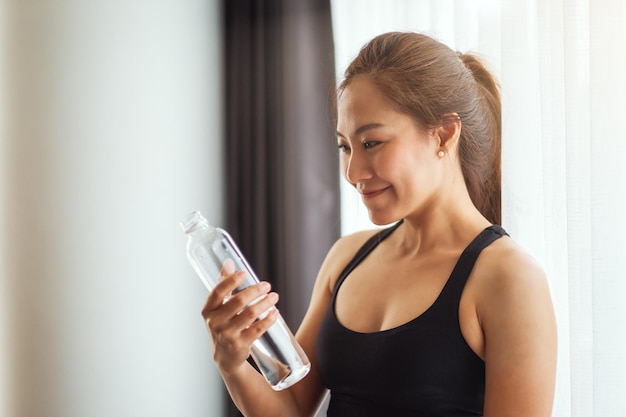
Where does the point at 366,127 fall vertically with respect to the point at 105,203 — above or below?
above

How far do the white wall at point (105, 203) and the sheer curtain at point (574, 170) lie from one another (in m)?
0.77

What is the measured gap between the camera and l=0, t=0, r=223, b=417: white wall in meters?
1.19

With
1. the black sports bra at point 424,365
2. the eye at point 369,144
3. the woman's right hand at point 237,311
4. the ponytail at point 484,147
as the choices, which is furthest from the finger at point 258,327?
the ponytail at point 484,147

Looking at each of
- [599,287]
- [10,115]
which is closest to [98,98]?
[10,115]

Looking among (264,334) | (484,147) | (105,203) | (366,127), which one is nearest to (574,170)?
(484,147)

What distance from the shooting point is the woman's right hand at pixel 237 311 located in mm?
1031

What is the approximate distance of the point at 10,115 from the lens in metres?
1.16

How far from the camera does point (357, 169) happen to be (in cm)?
118

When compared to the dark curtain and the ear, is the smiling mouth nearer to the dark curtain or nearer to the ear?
the ear

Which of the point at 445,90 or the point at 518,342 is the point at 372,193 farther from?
the point at 518,342

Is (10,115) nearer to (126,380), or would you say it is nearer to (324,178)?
(126,380)

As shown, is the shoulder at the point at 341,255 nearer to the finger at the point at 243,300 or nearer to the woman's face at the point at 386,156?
the woman's face at the point at 386,156

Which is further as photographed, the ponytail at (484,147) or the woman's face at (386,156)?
the ponytail at (484,147)

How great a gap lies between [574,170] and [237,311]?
62cm
